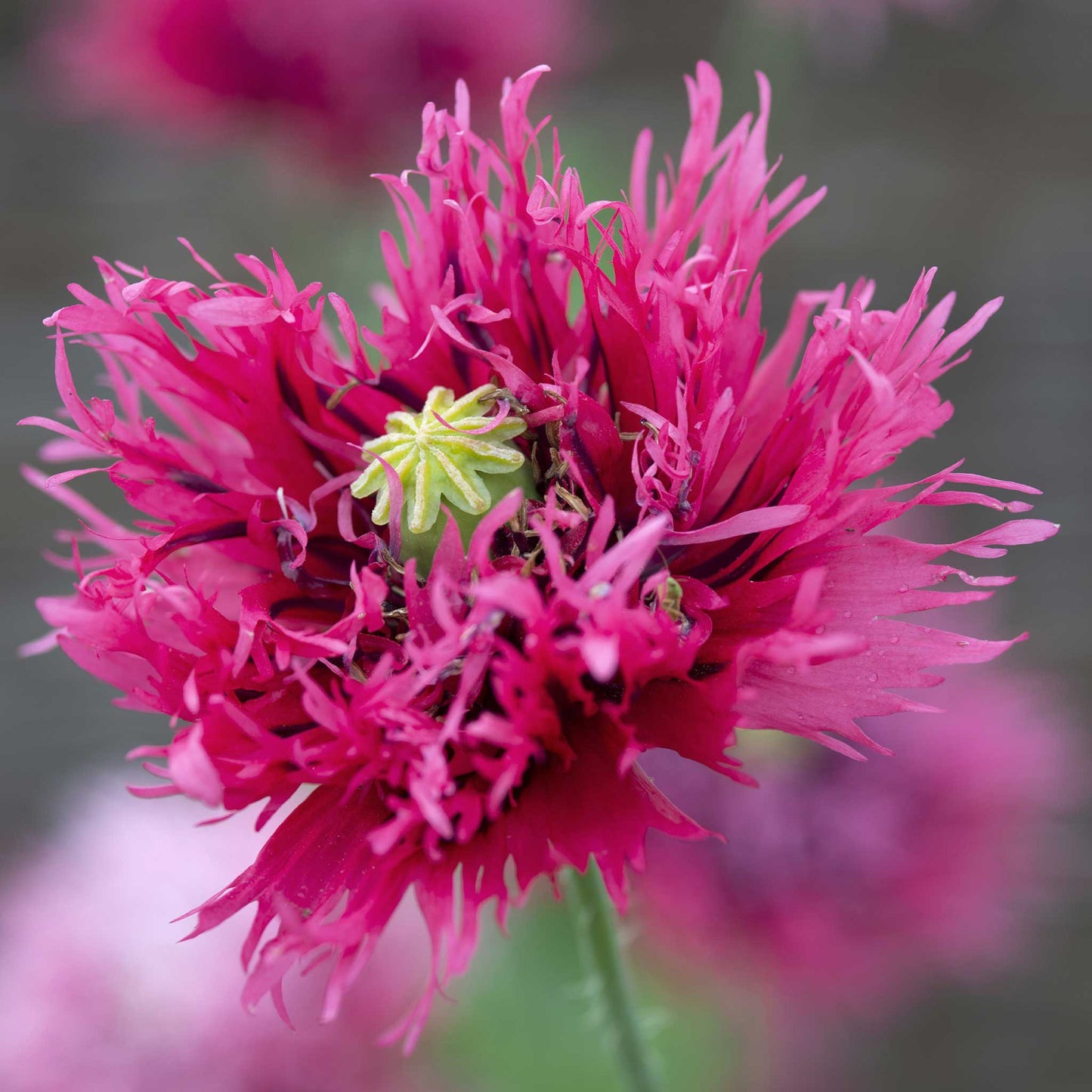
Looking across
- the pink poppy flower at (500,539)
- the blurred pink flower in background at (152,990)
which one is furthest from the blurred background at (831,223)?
the pink poppy flower at (500,539)

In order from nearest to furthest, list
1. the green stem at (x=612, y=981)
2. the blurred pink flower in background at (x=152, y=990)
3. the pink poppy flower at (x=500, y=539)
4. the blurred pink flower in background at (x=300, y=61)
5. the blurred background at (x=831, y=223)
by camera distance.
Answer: the pink poppy flower at (x=500, y=539) → the green stem at (x=612, y=981) → the blurred pink flower in background at (x=152, y=990) → the blurred pink flower in background at (x=300, y=61) → the blurred background at (x=831, y=223)

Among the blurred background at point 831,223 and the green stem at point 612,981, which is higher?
the blurred background at point 831,223

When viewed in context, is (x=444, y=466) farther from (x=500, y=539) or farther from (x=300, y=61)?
(x=300, y=61)

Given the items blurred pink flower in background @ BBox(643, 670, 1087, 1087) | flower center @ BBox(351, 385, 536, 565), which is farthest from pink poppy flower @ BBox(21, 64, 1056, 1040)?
blurred pink flower in background @ BBox(643, 670, 1087, 1087)

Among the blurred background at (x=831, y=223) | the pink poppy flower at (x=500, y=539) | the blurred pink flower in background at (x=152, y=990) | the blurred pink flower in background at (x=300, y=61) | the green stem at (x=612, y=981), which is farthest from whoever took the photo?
the blurred background at (x=831, y=223)

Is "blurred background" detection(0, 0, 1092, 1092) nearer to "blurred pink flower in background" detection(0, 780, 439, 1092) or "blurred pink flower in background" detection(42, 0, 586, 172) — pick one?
"blurred pink flower in background" detection(42, 0, 586, 172)

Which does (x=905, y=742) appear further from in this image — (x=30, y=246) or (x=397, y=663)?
(x=30, y=246)

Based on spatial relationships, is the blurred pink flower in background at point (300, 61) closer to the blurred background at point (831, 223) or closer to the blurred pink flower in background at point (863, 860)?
the blurred background at point (831, 223)
